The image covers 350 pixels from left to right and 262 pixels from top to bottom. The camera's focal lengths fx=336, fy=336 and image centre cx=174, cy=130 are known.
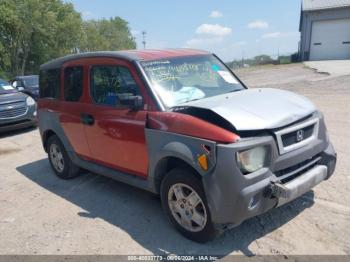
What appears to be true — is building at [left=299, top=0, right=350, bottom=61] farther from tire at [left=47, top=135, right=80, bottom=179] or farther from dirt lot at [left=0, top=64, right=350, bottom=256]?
tire at [left=47, top=135, right=80, bottom=179]

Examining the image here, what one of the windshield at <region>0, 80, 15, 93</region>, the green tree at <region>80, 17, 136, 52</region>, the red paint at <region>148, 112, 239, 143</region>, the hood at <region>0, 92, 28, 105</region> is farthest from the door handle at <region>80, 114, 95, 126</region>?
the green tree at <region>80, 17, 136, 52</region>

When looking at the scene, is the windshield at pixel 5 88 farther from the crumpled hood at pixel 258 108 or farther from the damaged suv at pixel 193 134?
the crumpled hood at pixel 258 108

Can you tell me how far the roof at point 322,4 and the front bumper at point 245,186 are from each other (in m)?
29.3

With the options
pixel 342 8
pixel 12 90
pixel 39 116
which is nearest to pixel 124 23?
pixel 342 8

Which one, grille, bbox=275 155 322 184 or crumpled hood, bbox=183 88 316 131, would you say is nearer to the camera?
crumpled hood, bbox=183 88 316 131

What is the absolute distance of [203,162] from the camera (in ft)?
9.90

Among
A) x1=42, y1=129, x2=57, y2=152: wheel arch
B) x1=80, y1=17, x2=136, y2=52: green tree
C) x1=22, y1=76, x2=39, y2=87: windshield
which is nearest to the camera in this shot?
x1=42, y1=129, x2=57, y2=152: wheel arch

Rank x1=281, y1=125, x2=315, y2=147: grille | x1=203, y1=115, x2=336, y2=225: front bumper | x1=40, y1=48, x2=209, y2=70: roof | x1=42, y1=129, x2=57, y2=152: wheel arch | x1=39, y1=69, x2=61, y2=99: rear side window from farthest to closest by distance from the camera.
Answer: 1. x1=42, y1=129, x2=57, y2=152: wheel arch
2. x1=39, y1=69, x2=61, y2=99: rear side window
3. x1=40, y1=48, x2=209, y2=70: roof
4. x1=281, y1=125, x2=315, y2=147: grille
5. x1=203, y1=115, x2=336, y2=225: front bumper

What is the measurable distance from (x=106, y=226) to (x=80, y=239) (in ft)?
1.12

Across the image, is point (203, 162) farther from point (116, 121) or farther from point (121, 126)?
point (116, 121)

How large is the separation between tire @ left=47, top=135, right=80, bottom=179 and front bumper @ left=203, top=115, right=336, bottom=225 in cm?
304

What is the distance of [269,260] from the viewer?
299 centimetres

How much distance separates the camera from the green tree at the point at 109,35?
48.9 meters

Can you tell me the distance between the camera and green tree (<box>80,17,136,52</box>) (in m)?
48.9
